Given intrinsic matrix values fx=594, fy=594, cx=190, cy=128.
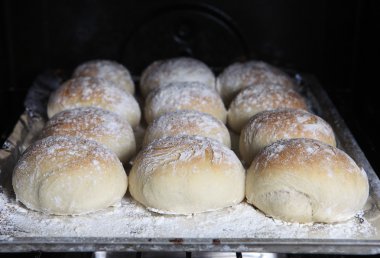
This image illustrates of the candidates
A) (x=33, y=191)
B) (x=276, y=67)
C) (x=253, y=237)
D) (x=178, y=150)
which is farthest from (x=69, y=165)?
(x=276, y=67)

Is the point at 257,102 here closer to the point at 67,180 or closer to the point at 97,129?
the point at 97,129

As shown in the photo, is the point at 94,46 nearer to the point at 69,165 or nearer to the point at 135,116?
the point at 135,116

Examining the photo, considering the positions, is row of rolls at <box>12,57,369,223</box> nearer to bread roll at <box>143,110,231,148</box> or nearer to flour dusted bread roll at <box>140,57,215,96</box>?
bread roll at <box>143,110,231,148</box>

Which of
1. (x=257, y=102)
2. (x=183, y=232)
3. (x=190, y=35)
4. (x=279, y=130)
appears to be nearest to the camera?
(x=183, y=232)

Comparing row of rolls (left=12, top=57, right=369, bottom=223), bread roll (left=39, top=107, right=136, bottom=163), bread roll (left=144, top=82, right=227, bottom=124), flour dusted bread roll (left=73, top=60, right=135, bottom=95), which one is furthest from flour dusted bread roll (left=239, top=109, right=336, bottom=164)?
flour dusted bread roll (left=73, top=60, right=135, bottom=95)

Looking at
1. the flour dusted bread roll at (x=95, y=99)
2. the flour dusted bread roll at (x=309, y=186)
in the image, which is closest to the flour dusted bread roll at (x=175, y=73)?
the flour dusted bread roll at (x=95, y=99)

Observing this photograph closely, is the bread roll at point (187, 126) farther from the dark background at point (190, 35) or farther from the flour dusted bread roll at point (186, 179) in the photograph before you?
the dark background at point (190, 35)

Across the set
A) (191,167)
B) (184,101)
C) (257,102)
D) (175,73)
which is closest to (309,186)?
(191,167)
